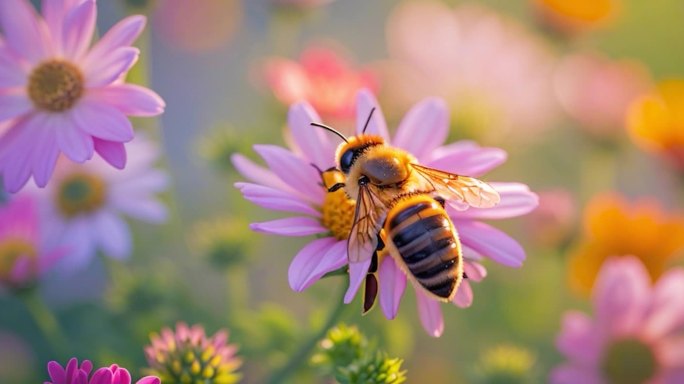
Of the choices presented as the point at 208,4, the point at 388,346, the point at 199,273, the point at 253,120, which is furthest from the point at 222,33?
the point at 388,346

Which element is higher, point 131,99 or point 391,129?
point 391,129

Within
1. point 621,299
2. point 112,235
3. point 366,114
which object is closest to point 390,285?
point 366,114

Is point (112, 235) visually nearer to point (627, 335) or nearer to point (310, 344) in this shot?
point (310, 344)

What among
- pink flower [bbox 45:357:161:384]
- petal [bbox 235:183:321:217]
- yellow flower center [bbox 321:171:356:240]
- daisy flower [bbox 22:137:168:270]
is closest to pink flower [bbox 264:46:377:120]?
daisy flower [bbox 22:137:168:270]

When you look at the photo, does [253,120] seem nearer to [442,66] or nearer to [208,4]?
[208,4]

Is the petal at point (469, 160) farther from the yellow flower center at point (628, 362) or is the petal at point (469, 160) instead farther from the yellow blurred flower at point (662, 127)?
the yellow blurred flower at point (662, 127)

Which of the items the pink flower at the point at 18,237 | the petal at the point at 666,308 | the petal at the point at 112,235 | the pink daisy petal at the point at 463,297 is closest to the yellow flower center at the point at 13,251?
the pink flower at the point at 18,237

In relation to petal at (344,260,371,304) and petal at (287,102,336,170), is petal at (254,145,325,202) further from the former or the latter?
petal at (344,260,371,304)
